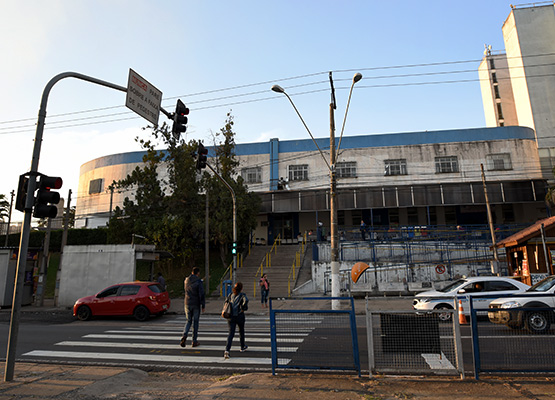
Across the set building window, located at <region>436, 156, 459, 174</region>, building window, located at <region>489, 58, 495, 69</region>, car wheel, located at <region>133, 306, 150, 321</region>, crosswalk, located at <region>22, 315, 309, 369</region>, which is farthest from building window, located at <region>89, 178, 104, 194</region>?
building window, located at <region>489, 58, 495, 69</region>

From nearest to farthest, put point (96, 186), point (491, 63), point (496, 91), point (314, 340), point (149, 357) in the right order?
point (314, 340)
point (149, 357)
point (96, 186)
point (496, 91)
point (491, 63)

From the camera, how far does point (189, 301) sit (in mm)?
9227

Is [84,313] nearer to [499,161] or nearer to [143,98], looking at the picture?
[143,98]

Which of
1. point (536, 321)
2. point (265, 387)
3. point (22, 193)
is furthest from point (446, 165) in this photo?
point (22, 193)

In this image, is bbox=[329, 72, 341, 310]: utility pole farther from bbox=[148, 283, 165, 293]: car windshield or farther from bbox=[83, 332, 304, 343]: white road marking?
bbox=[148, 283, 165, 293]: car windshield

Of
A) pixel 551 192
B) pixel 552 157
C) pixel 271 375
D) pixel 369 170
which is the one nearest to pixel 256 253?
pixel 369 170

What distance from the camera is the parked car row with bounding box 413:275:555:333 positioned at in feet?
20.5

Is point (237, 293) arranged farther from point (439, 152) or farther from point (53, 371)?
point (439, 152)

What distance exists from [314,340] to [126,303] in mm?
11483

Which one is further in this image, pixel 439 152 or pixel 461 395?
pixel 439 152

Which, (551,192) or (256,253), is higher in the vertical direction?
(551,192)

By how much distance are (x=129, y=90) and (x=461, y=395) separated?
871 cm

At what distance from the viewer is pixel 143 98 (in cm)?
925

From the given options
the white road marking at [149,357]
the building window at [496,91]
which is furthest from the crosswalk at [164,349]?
the building window at [496,91]
